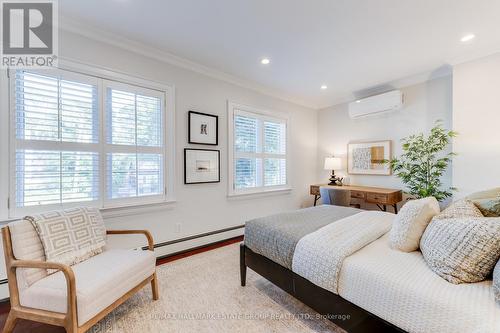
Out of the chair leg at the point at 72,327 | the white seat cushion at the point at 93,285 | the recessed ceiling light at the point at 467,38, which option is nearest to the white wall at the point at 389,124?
the recessed ceiling light at the point at 467,38

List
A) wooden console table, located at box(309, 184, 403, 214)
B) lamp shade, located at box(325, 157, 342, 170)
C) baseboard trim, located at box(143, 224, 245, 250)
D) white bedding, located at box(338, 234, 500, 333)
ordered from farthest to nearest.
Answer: lamp shade, located at box(325, 157, 342, 170)
wooden console table, located at box(309, 184, 403, 214)
baseboard trim, located at box(143, 224, 245, 250)
white bedding, located at box(338, 234, 500, 333)

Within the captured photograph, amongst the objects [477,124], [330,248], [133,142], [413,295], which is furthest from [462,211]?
[133,142]

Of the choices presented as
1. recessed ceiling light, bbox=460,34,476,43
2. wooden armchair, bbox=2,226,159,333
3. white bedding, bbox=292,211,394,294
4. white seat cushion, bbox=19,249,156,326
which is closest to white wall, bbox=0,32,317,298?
wooden armchair, bbox=2,226,159,333

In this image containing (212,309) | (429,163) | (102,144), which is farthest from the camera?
(429,163)

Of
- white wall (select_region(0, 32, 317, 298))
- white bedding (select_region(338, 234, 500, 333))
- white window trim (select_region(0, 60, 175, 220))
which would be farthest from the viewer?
white wall (select_region(0, 32, 317, 298))

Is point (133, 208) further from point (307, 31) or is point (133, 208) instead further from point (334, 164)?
point (334, 164)

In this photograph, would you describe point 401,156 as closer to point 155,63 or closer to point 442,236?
point 442,236

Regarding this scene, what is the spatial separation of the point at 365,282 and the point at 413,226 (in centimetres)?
55

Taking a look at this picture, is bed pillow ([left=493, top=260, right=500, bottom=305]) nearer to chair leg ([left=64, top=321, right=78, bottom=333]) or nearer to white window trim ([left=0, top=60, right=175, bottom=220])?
chair leg ([left=64, top=321, right=78, bottom=333])

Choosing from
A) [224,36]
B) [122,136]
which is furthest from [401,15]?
[122,136]

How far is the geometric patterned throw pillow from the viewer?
1572 millimetres

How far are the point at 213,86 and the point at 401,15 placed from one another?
232 centimetres

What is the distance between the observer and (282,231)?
1830 mm

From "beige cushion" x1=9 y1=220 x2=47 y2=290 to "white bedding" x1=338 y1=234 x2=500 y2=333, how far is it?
202cm
